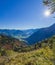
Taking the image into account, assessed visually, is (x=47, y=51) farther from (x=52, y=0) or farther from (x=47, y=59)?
(x=52, y=0)

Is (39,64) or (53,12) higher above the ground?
(53,12)

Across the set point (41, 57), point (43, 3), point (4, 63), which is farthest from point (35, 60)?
point (43, 3)

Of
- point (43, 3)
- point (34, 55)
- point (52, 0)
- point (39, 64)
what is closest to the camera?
point (52, 0)

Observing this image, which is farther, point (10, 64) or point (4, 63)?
point (4, 63)

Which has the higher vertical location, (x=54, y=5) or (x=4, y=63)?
(x=54, y=5)

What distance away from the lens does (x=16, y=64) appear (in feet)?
70.1

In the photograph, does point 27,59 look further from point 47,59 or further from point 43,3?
point 43,3

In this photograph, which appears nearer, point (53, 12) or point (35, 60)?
point (53, 12)

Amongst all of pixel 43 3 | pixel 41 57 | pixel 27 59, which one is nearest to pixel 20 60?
pixel 27 59

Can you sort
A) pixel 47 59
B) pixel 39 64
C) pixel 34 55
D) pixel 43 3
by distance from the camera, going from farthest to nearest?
pixel 34 55 < pixel 47 59 < pixel 39 64 < pixel 43 3

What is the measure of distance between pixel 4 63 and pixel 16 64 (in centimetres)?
224

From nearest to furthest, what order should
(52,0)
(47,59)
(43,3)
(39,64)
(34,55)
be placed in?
(52,0), (43,3), (39,64), (47,59), (34,55)

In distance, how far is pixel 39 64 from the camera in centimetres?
2047

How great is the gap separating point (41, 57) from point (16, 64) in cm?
315
